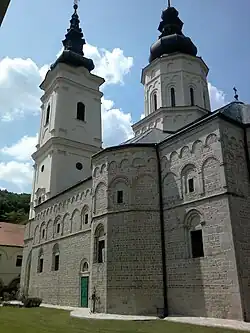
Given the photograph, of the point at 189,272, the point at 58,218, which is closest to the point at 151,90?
the point at 58,218

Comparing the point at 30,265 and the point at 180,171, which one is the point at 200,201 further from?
the point at 30,265

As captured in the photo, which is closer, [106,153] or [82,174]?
[106,153]

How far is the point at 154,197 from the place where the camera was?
55.9 ft

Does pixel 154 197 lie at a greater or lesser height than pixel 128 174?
lesser

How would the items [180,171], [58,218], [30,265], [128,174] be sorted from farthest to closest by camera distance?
[30,265] < [58,218] < [128,174] < [180,171]

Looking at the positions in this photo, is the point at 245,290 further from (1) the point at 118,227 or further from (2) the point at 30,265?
(2) the point at 30,265

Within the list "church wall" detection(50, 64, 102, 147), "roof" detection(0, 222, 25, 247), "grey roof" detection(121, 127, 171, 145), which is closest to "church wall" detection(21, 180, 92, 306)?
"grey roof" detection(121, 127, 171, 145)

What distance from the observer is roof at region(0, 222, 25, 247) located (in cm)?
3988

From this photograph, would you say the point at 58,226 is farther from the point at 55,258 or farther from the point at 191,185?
the point at 191,185

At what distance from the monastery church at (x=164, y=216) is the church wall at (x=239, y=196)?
0.16 feet

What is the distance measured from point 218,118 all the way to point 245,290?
7445mm

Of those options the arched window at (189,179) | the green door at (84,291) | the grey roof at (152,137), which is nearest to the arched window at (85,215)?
the green door at (84,291)

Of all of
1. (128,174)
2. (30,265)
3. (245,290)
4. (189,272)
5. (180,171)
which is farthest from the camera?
(30,265)

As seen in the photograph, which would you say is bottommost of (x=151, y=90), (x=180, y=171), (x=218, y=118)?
(x=180, y=171)
